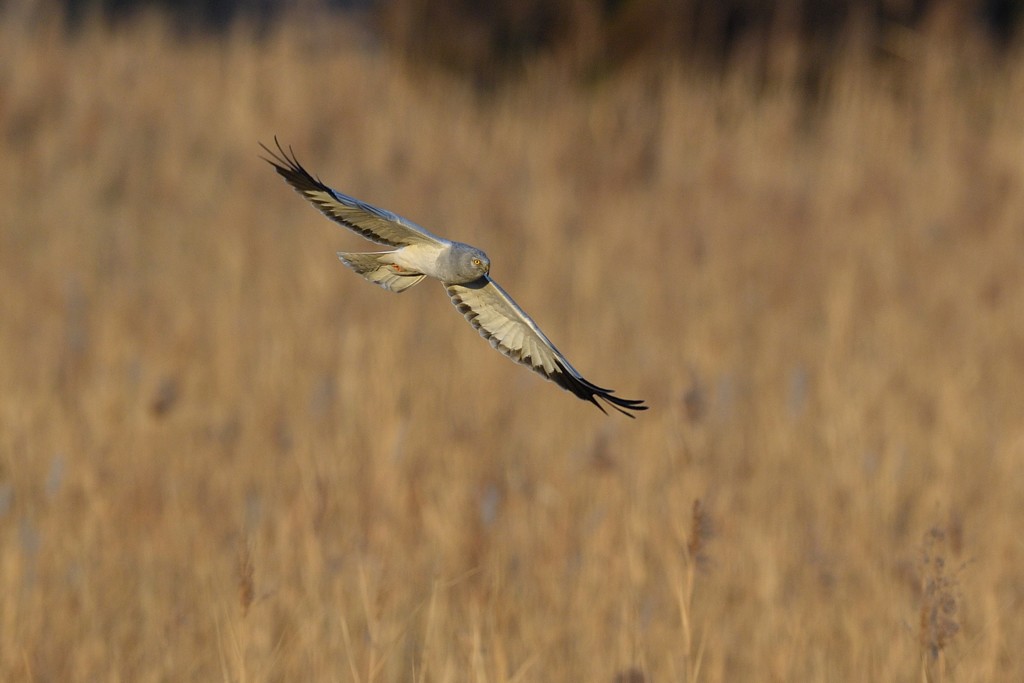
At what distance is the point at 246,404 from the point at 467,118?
369 cm

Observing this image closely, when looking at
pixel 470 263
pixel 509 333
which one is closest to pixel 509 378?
pixel 509 333

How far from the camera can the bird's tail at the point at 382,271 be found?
5.93ft

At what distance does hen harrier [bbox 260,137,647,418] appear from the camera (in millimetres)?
1663

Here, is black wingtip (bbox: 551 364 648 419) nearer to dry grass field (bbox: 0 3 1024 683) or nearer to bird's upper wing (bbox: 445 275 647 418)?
bird's upper wing (bbox: 445 275 647 418)

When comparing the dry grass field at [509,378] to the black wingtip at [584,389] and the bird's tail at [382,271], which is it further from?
the bird's tail at [382,271]

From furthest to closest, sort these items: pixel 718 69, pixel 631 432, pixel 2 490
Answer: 1. pixel 718 69
2. pixel 631 432
3. pixel 2 490

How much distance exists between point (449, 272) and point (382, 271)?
0.69ft

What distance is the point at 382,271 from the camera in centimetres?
184

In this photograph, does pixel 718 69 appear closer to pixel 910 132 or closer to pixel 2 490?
pixel 910 132

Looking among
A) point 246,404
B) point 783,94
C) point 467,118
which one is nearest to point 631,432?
point 246,404

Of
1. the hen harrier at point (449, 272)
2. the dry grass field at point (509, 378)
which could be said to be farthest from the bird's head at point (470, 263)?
the dry grass field at point (509, 378)

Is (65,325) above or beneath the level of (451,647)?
beneath

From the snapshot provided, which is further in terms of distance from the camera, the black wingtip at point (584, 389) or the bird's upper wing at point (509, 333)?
the bird's upper wing at point (509, 333)

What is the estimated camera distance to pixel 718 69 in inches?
377
